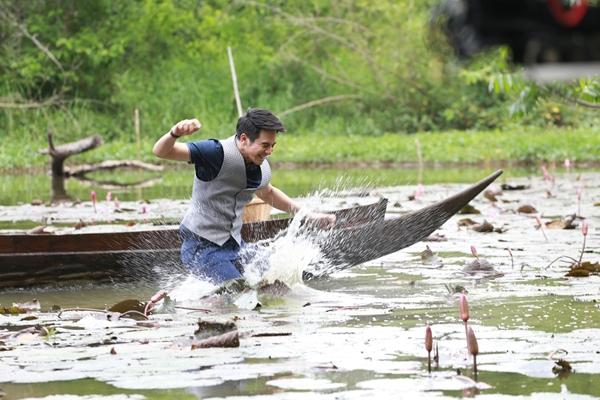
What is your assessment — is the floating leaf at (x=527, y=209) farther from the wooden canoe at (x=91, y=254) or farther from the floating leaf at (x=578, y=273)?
the floating leaf at (x=578, y=273)

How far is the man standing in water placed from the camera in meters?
7.42

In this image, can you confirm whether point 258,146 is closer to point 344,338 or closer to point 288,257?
point 288,257

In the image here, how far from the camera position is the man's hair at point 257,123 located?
24.0ft

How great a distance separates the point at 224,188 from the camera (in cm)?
768

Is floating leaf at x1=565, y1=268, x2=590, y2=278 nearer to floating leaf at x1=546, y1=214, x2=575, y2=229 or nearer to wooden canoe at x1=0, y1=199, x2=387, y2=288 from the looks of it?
wooden canoe at x1=0, y1=199, x2=387, y2=288

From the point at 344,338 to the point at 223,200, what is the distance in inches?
85.8

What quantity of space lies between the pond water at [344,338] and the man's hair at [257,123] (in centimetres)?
86

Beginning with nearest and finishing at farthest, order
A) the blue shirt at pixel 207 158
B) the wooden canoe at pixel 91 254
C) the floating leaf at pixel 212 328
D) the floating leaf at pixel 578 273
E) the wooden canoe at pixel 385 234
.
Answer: the floating leaf at pixel 212 328 < the blue shirt at pixel 207 158 < the floating leaf at pixel 578 273 < the wooden canoe at pixel 91 254 < the wooden canoe at pixel 385 234

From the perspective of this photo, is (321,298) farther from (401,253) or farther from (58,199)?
(58,199)

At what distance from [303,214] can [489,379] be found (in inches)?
141

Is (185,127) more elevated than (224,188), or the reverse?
(185,127)

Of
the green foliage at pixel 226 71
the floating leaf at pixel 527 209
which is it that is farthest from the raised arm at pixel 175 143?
the green foliage at pixel 226 71

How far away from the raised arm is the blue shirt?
3.1 inches

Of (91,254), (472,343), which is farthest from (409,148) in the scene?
(472,343)
